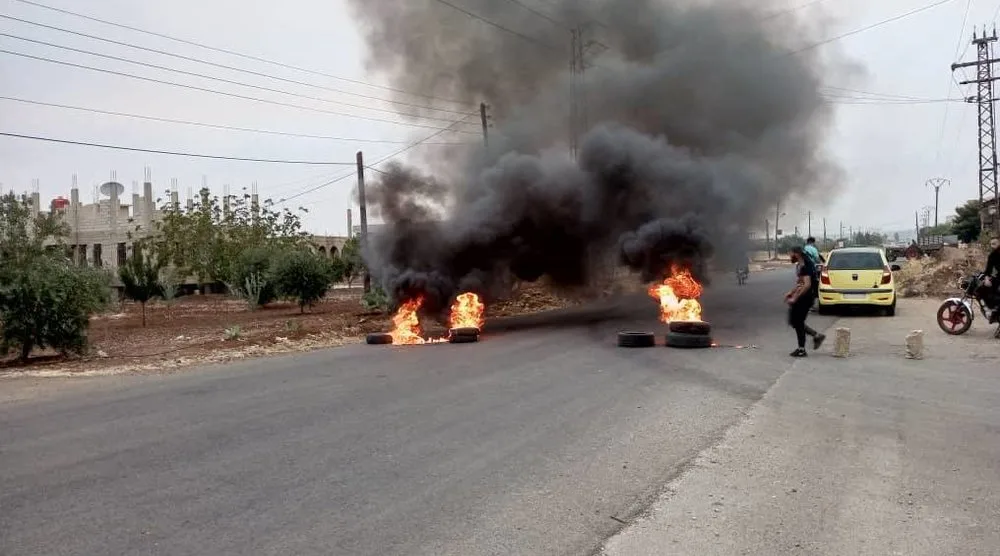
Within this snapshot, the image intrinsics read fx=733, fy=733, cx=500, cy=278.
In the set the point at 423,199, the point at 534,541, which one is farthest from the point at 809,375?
the point at 423,199

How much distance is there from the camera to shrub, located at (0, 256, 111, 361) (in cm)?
1305

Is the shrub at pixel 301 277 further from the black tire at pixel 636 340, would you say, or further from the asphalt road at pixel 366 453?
the black tire at pixel 636 340

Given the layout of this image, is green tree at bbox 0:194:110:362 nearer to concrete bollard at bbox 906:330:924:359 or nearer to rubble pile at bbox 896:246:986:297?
concrete bollard at bbox 906:330:924:359

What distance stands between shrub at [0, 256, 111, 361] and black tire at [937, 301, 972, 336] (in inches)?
602

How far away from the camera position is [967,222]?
64812 millimetres

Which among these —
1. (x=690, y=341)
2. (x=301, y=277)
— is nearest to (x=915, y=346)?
(x=690, y=341)

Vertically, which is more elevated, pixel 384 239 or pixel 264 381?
pixel 384 239

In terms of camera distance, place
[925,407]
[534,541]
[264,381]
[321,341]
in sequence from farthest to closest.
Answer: [321,341] → [264,381] → [925,407] → [534,541]

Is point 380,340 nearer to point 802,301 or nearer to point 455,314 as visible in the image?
point 455,314

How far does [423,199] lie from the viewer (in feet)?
60.4

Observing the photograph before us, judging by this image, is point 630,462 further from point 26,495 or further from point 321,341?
point 321,341

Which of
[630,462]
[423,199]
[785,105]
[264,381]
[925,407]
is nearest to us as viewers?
[630,462]

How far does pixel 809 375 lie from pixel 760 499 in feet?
16.1

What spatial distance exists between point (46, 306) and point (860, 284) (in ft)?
54.8
